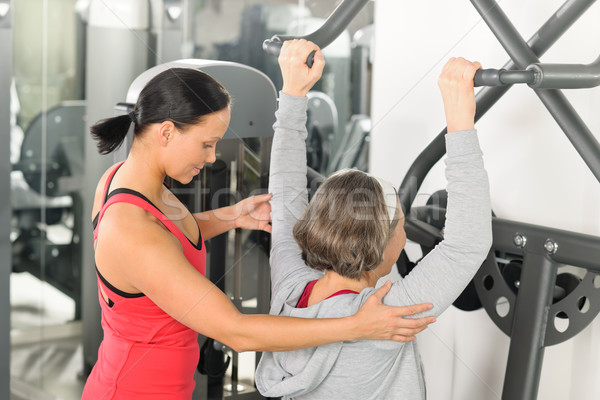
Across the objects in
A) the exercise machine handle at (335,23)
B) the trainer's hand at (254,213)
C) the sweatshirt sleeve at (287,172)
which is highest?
the exercise machine handle at (335,23)

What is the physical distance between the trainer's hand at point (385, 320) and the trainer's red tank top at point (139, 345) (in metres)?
0.42

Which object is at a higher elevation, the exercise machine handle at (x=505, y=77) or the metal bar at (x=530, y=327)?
the exercise machine handle at (x=505, y=77)

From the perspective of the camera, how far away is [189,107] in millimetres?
1233

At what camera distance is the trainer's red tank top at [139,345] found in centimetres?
123

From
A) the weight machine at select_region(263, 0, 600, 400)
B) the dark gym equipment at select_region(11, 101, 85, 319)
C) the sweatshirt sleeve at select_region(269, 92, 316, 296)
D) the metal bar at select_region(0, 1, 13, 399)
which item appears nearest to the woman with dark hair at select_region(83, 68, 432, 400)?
the sweatshirt sleeve at select_region(269, 92, 316, 296)

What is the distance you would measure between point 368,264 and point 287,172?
1.16 ft

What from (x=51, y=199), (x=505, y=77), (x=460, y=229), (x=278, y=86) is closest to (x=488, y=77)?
(x=505, y=77)

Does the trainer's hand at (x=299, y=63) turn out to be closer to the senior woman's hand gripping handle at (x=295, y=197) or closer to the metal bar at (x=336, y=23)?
the senior woman's hand gripping handle at (x=295, y=197)

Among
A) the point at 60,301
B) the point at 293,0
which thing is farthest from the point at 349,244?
the point at 293,0

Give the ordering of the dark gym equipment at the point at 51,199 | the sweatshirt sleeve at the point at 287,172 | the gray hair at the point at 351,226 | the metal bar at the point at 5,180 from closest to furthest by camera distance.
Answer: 1. the gray hair at the point at 351,226
2. the sweatshirt sleeve at the point at 287,172
3. the metal bar at the point at 5,180
4. the dark gym equipment at the point at 51,199

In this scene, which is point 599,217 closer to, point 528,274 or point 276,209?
point 528,274

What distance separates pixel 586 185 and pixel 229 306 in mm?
752

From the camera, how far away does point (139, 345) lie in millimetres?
1267

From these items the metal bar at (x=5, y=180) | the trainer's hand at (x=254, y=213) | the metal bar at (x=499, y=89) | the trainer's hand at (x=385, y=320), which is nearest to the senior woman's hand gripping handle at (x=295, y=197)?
the trainer's hand at (x=385, y=320)
